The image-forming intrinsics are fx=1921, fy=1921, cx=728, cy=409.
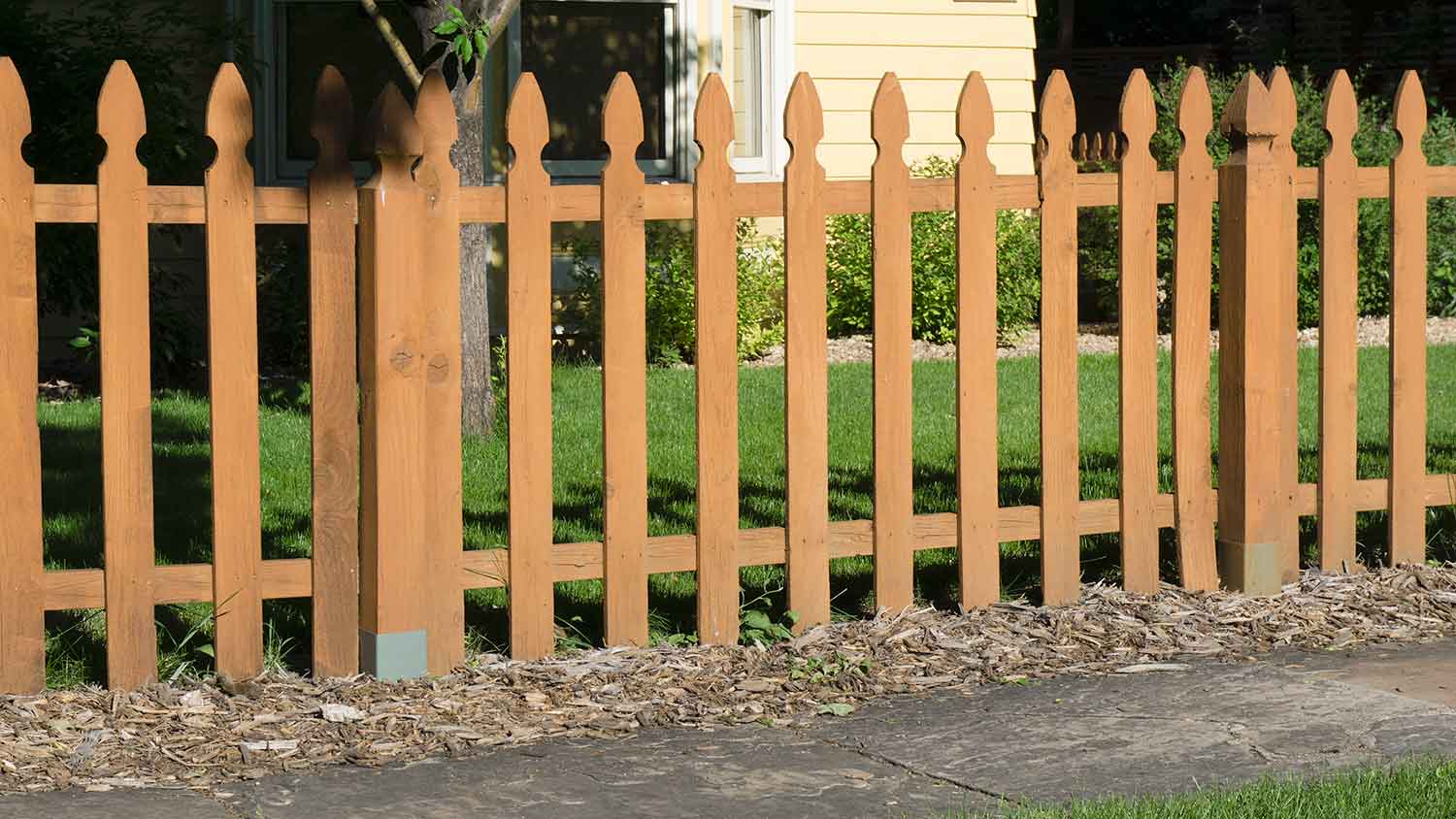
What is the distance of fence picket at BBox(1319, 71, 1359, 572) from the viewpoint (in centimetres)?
559

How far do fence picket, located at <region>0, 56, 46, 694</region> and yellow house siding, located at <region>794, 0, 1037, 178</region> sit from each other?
8431 millimetres

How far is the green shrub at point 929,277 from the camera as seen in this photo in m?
11.9

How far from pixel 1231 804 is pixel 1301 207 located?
1013 cm

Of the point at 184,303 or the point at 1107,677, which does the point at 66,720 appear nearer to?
the point at 1107,677

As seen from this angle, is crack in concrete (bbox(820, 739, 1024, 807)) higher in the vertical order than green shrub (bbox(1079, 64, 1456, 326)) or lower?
lower

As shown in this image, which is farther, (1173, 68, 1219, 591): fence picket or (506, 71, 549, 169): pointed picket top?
(1173, 68, 1219, 591): fence picket

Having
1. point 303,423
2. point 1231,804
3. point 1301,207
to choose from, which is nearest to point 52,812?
point 1231,804

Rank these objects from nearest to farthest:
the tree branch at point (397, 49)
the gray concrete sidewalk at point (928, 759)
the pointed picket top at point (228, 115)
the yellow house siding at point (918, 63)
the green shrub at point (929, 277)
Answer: the gray concrete sidewalk at point (928, 759)
the pointed picket top at point (228, 115)
the tree branch at point (397, 49)
the green shrub at point (929, 277)
the yellow house siding at point (918, 63)

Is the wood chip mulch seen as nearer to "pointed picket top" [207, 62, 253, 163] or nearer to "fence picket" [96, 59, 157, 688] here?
"fence picket" [96, 59, 157, 688]

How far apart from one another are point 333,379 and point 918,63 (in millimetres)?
8880

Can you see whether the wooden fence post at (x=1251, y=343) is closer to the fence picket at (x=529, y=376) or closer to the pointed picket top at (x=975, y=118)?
the pointed picket top at (x=975, y=118)

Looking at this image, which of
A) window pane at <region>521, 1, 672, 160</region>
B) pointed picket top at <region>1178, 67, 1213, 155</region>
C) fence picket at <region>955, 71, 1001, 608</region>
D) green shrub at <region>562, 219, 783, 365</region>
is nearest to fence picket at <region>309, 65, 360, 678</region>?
fence picket at <region>955, 71, 1001, 608</region>

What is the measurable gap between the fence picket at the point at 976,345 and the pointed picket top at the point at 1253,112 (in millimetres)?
801

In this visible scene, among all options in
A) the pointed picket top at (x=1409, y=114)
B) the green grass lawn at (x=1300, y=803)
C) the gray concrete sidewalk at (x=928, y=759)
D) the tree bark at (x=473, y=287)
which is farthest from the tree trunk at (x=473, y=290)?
the green grass lawn at (x=1300, y=803)
